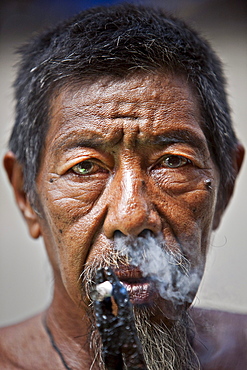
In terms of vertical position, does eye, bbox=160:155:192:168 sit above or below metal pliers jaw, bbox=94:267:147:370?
above

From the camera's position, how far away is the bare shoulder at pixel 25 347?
2.06 meters

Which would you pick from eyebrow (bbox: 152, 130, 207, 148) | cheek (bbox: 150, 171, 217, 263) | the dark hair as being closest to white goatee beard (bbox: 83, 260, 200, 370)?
cheek (bbox: 150, 171, 217, 263)

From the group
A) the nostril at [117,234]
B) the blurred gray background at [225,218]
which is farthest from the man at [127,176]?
the blurred gray background at [225,218]

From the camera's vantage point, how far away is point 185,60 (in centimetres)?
196

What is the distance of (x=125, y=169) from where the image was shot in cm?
172

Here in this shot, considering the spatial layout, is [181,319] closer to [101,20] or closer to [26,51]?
[101,20]

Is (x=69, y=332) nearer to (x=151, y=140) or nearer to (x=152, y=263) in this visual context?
(x=152, y=263)

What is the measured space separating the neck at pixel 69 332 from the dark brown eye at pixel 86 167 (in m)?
0.55

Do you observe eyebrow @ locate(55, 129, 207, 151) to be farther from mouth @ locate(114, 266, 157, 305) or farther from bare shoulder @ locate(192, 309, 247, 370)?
bare shoulder @ locate(192, 309, 247, 370)

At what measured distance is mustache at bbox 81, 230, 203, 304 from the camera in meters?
1.63

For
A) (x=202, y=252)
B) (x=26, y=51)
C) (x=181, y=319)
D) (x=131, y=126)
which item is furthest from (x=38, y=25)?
(x=181, y=319)

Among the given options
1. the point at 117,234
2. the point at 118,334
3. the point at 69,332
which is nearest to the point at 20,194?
the point at 69,332

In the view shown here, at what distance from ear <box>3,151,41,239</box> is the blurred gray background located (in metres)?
0.26

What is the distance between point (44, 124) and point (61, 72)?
0.22m
